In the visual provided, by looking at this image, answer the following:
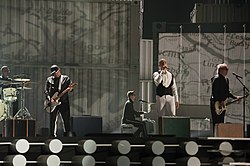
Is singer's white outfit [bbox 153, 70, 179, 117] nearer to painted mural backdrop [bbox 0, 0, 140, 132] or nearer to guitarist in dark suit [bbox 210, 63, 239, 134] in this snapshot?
painted mural backdrop [bbox 0, 0, 140, 132]

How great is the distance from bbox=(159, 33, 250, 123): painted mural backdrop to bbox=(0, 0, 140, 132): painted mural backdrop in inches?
50.8

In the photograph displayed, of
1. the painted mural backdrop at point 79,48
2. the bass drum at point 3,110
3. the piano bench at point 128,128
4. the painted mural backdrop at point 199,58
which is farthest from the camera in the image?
the painted mural backdrop at point 199,58

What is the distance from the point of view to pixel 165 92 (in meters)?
11.7

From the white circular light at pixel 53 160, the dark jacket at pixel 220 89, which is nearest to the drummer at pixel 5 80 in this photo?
the white circular light at pixel 53 160

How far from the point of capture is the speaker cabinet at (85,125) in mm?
10766

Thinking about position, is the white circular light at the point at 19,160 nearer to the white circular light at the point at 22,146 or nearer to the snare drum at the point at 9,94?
the white circular light at the point at 22,146

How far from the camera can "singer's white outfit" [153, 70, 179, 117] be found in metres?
11.7

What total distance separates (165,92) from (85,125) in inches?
68.9

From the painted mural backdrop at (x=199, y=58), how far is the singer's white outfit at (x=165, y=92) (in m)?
1.84

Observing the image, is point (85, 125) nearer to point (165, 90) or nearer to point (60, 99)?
point (60, 99)

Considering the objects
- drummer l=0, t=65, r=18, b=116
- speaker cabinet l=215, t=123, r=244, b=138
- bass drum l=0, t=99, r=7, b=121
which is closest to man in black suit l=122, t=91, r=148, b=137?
speaker cabinet l=215, t=123, r=244, b=138

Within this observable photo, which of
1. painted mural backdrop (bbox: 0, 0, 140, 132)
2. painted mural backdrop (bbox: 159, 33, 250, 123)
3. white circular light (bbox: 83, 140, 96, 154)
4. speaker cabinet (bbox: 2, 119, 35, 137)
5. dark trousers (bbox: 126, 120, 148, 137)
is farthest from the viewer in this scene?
painted mural backdrop (bbox: 159, 33, 250, 123)

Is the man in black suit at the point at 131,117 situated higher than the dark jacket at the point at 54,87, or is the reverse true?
the dark jacket at the point at 54,87

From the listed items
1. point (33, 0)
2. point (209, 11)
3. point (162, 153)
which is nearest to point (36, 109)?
point (33, 0)
